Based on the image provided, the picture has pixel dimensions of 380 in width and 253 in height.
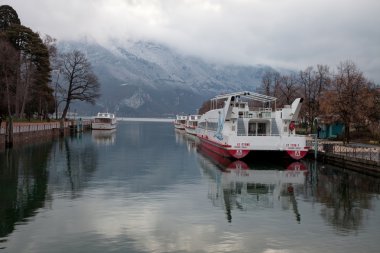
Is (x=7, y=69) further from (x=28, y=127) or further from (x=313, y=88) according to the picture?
(x=313, y=88)

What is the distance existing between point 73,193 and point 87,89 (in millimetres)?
78201

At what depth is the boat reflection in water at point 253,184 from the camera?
24.3 metres

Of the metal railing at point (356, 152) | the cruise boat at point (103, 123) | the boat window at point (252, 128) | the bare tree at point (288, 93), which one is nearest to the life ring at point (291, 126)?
the metal railing at point (356, 152)

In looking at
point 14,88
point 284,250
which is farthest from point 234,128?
point 14,88

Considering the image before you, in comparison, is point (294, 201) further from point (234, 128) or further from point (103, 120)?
point (103, 120)

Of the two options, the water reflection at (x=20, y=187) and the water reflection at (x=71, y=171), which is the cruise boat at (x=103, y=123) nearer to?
the water reflection at (x=71, y=171)

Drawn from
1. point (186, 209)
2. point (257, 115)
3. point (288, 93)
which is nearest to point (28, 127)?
point (257, 115)

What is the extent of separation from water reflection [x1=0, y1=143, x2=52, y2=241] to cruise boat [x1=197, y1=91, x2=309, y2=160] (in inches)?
724

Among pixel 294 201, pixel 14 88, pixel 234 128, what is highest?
pixel 14 88

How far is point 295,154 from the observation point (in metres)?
43.5

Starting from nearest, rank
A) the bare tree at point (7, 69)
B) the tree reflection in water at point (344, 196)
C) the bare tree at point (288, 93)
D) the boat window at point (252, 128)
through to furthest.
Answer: the tree reflection in water at point (344, 196), the boat window at point (252, 128), the bare tree at point (7, 69), the bare tree at point (288, 93)

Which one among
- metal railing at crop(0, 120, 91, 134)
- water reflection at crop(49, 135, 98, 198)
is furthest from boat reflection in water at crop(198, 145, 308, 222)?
metal railing at crop(0, 120, 91, 134)

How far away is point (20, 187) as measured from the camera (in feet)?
93.1

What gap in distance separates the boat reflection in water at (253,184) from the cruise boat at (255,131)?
1.54 m
